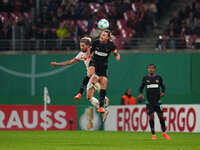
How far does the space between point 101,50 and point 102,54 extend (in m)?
0.14

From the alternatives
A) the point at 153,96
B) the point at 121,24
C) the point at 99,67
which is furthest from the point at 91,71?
the point at 121,24

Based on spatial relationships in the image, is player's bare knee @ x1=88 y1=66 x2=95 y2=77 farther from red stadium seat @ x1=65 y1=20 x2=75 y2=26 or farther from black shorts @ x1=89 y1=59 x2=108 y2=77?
red stadium seat @ x1=65 y1=20 x2=75 y2=26

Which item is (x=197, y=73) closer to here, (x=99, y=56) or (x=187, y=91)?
(x=187, y=91)

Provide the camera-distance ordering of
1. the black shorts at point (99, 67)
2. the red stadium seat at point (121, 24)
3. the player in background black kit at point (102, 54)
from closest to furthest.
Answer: the player in background black kit at point (102, 54)
the black shorts at point (99, 67)
the red stadium seat at point (121, 24)

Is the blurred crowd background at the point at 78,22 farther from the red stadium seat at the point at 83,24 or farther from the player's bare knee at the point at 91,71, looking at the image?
the player's bare knee at the point at 91,71

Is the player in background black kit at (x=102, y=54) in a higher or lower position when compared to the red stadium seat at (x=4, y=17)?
lower

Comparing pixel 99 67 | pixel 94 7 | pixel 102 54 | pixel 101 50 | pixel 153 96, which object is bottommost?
pixel 153 96

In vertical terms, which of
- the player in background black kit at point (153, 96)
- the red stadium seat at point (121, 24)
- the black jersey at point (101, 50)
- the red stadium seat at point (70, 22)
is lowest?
the player in background black kit at point (153, 96)

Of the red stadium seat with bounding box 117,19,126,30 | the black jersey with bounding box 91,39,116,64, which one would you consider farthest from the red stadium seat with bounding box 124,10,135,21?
the black jersey with bounding box 91,39,116,64

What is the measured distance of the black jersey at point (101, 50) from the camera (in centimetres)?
1906

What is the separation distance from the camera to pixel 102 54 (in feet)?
63.0

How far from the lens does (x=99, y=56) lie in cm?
1925

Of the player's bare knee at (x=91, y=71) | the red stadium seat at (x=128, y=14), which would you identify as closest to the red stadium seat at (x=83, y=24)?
the red stadium seat at (x=128, y=14)

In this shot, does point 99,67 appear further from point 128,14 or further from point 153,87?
point 128,14
